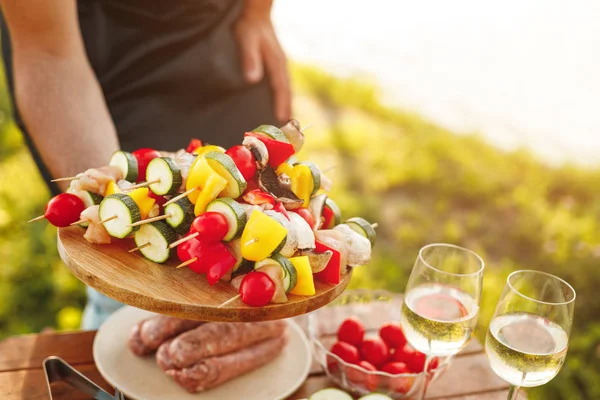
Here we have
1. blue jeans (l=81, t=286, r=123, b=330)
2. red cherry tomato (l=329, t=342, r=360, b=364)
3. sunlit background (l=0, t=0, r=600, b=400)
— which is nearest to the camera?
red cherry tomato (l=329, t=342, r=360, b=364)

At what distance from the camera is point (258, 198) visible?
6.63 feet

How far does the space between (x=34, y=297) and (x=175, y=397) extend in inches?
114

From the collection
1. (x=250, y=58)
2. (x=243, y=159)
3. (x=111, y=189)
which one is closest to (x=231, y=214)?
(x=243, y=159)

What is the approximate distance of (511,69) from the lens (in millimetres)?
8117

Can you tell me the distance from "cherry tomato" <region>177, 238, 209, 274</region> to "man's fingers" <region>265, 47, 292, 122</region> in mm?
1817

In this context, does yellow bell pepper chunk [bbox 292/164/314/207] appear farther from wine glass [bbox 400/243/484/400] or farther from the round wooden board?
wine glass [bbox 400/243/484/400]

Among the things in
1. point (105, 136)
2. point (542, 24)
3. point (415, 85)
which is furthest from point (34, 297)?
point (542, 24)

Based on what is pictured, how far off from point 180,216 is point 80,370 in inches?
31.7

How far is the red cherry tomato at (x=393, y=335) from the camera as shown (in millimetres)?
2523

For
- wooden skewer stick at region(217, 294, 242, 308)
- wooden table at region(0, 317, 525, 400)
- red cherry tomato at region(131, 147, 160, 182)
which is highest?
red cherry tomato at region(131, 147, 160, 182)

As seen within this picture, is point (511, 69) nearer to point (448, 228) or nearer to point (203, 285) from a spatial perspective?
point (448, 228)

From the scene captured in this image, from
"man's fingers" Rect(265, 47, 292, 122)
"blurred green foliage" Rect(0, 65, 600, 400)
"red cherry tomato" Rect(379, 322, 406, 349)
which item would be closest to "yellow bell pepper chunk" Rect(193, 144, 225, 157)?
"red cherry tomato" Rect(379, 322, 406, 349)

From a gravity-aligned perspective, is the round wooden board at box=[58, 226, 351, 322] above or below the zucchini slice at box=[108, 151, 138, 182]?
below

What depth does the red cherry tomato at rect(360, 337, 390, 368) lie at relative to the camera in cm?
245
